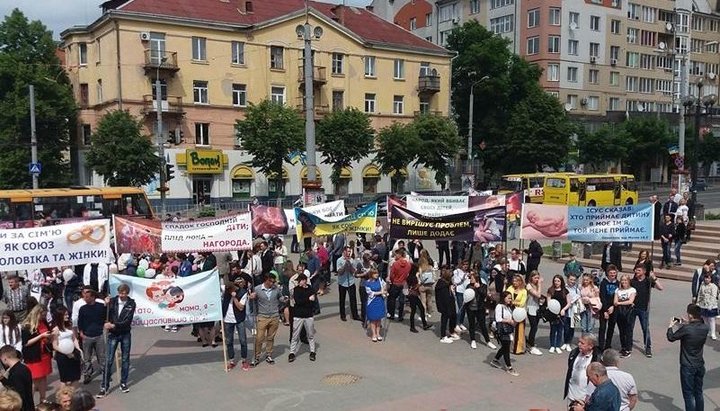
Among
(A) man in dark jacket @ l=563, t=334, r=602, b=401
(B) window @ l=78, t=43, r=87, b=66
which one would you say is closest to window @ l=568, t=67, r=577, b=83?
(B) window @ l=78, t=43, r=87, b=66

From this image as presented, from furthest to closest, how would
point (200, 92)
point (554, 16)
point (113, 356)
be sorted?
1. point (554, 16)
2. point (200, 92)
3. point (113, 356)

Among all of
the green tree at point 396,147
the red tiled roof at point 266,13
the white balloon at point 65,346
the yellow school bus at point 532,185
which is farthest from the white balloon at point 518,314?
the red tiled roof at point 266,13

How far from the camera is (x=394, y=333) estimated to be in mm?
13891

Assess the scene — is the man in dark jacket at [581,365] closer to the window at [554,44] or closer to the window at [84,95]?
the window at [84,95]

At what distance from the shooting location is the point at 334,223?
15586 millimetres

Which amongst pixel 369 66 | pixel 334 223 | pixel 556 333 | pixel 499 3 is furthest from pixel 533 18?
pixel 556 333

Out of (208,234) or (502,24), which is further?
(502,24)

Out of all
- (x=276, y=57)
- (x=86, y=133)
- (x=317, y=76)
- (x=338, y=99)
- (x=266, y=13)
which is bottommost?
(x=86, y=133)

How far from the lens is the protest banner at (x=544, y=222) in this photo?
1557 centimetres

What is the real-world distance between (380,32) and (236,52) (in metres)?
13.9

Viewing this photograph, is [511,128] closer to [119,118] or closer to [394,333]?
[119,118]

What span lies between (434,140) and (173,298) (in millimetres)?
38898

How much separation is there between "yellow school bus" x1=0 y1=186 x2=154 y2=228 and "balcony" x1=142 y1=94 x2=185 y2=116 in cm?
1903

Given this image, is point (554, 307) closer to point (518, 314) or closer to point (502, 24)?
point (518, 314)
